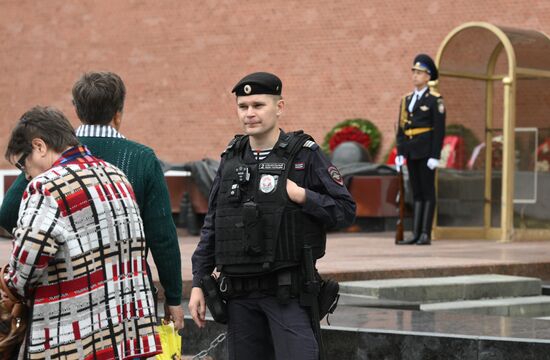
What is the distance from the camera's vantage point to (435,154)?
13.4m

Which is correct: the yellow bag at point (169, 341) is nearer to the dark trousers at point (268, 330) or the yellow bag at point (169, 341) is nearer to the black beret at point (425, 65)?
the dark trousers at point (268, 330)

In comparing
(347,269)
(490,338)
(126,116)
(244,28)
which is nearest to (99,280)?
(490,338)

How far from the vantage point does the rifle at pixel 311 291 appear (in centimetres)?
457

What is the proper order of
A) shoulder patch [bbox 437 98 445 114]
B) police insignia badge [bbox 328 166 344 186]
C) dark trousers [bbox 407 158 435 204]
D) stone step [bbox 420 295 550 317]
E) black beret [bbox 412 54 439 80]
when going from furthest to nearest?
1. dark trousers [bbox 407 158 435 204]
2. black beret [bbox 412 54 439 80]
3. shoulder patch [bbox 437 98 445 114]
4. stone step [bbox 420 295 550 317]
5. police insignia badge [bbox 328 166 344 186]

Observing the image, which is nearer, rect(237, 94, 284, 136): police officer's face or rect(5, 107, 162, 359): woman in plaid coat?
rect(5, 107, 162, 359): woman in plaid coat

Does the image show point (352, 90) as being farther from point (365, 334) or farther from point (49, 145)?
point (49, 145)

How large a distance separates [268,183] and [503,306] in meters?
5.00

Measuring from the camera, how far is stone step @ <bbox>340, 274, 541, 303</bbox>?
8938mm

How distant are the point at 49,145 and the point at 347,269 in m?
5.78

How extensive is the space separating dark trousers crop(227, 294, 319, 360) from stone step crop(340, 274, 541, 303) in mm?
4237

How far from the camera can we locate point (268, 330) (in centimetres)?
473

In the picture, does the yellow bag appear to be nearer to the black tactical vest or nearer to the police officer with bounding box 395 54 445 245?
the black tactical vest

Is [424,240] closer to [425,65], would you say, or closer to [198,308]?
[425,65]

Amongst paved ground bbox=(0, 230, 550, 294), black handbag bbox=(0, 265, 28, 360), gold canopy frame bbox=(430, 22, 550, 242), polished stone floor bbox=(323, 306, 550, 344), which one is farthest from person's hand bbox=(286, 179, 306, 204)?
gold canopy frame bbox=(430, 22, 550, 242)
